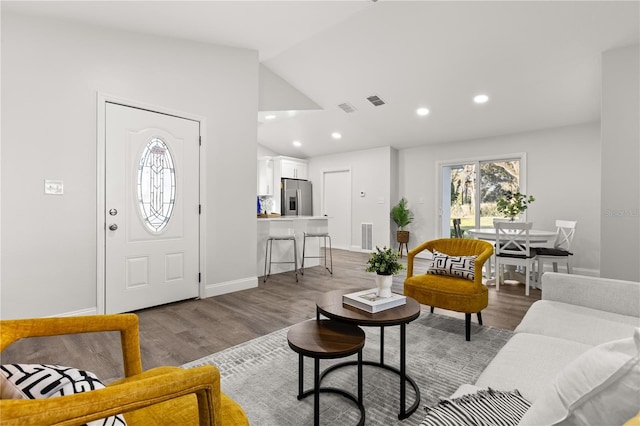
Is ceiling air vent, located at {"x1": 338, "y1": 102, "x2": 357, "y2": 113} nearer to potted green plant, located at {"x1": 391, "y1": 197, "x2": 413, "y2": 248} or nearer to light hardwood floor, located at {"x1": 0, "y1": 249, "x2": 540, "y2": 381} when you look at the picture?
potted green plant, located at {"x1": 391, "y1": 197, "x2": 413, "y2": 248}

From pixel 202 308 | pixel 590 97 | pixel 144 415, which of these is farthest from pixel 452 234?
pixel 144 415

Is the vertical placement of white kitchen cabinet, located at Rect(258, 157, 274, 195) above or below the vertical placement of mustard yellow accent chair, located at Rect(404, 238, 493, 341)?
above

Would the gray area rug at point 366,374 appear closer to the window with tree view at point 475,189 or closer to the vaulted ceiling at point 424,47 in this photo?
the vaulted ceiling at point 424,47

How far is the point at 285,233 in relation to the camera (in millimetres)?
5246

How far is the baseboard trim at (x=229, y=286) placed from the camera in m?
3.85

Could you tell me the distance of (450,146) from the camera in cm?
663

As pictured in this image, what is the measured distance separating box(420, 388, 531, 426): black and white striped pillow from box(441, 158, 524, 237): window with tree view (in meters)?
5.75

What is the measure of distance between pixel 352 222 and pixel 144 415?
7142 mm

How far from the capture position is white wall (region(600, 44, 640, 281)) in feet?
10.6

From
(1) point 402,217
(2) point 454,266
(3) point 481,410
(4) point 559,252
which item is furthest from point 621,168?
(1) point 402,217

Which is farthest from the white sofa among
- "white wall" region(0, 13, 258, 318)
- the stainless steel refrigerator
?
the stainless steel refrigerator

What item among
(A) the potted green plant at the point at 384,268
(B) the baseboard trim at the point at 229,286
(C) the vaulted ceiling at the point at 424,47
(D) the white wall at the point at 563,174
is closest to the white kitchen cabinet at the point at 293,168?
(C) the vaulted ceiling at the point at 424,47

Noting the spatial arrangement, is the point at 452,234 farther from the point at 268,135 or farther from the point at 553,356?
the point at 553,356

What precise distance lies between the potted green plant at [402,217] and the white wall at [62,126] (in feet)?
14.4
